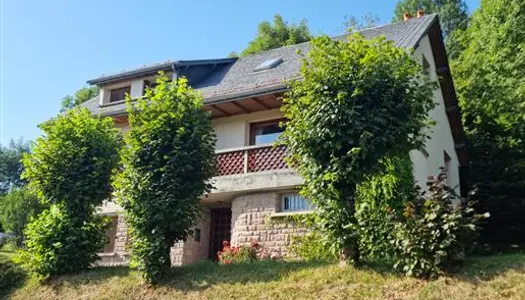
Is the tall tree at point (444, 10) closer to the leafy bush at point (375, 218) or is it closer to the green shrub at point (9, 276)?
the leafy bush at point (375, 218)

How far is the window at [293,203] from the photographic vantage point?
44.8 ft

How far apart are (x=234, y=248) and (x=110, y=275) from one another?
3.37 m

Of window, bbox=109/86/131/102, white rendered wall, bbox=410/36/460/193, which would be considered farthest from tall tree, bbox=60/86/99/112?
white rendered wall, bbox=410/36/460/193

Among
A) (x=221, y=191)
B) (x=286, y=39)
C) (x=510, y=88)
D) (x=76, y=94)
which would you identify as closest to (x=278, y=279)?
(x=221, y=191)

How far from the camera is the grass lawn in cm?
764

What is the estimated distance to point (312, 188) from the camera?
31.0ft

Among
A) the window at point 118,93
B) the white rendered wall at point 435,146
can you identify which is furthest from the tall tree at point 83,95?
the white rendered wall at point 435,146

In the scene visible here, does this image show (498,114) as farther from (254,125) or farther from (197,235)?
(197,235)

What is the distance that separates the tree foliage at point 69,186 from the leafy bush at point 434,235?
7167 mm

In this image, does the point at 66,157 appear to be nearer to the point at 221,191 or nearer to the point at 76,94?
the point at 221,191

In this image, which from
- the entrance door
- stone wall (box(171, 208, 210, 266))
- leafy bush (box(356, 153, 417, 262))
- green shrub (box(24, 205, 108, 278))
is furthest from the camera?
the entrance door

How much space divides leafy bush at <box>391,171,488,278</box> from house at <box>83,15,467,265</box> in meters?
3.41

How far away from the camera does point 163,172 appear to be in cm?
1093

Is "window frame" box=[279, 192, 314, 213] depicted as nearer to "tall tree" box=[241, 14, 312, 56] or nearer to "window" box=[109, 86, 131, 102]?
"window" box=[109, 86, 131, 102]
